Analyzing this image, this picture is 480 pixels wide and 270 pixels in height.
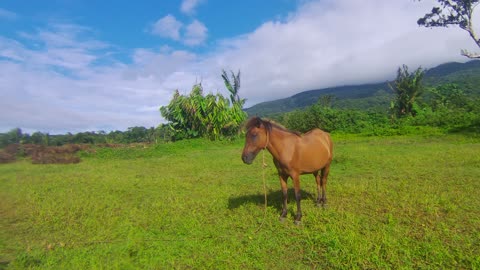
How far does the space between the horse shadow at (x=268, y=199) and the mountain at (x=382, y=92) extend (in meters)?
2.16

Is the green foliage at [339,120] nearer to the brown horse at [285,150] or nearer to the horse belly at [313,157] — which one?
the horse belly at [313,157]

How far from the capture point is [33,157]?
49.3 ft

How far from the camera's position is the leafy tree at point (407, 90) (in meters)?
27.8

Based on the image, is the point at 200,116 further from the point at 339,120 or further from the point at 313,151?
the point at 313,151

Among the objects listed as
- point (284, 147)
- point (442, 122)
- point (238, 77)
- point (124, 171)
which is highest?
point (238, 77)

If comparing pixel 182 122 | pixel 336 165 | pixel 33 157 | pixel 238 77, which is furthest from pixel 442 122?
pixel 33 157

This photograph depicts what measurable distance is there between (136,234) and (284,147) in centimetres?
310

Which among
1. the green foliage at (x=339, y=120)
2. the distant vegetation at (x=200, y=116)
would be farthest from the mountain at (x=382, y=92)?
the green foliage at (x=339, y=120)

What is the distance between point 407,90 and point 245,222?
27897 millimetres

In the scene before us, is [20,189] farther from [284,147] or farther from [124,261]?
[284,147]

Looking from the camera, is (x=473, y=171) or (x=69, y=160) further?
(x=69, y=160)

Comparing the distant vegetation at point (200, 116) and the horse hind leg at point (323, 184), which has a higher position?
the distant vegetation at point (200, 116)

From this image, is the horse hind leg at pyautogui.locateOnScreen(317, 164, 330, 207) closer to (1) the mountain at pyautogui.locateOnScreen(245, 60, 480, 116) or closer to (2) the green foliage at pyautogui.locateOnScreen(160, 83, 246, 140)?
(1) the mountain at pyautogui.locateOnScreen(245, 60, 480, 116)

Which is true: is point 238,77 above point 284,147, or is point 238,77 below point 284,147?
above
